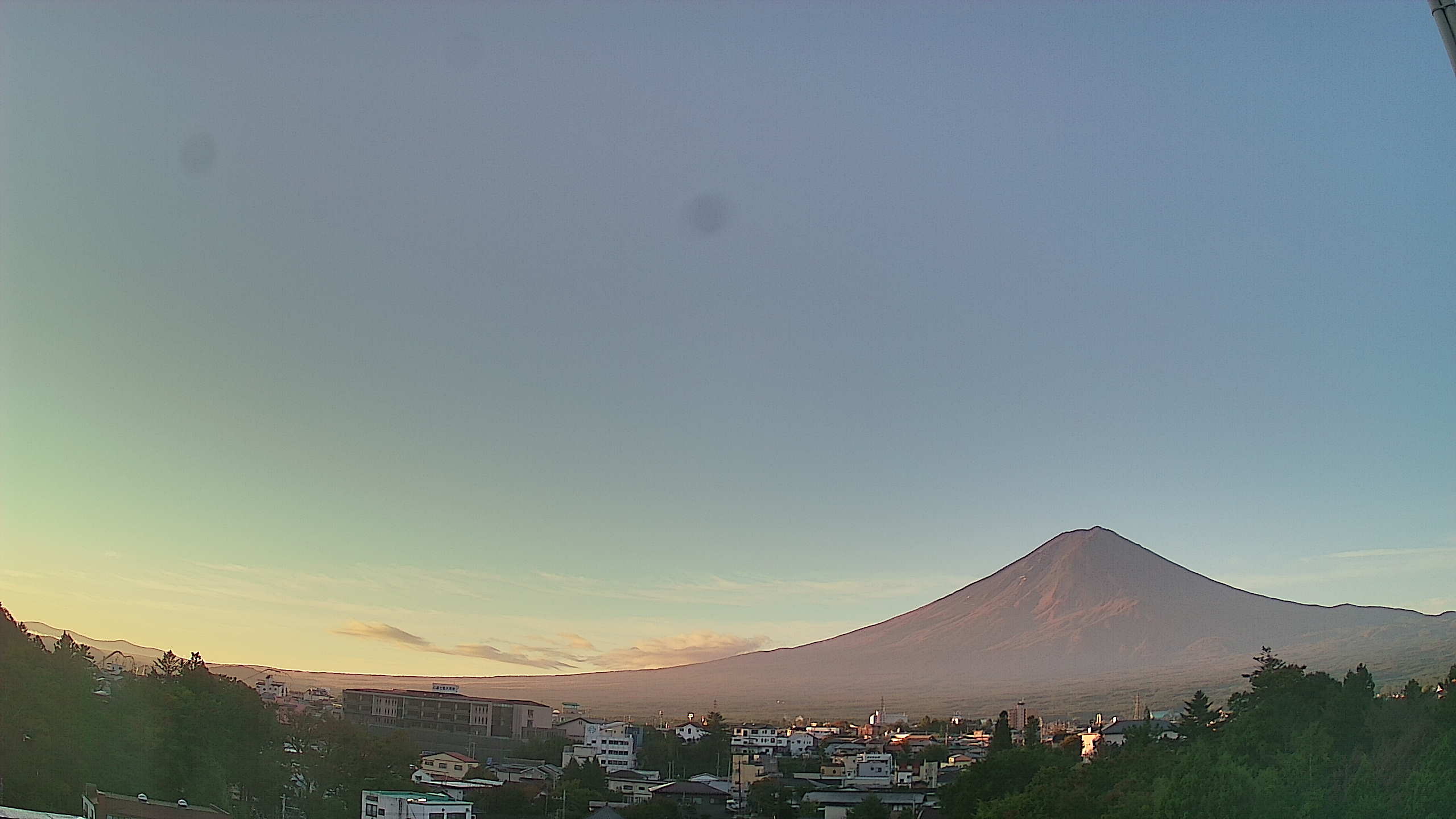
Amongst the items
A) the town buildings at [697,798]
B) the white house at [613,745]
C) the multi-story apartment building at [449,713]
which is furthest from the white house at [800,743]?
the town buildings at [697,798]

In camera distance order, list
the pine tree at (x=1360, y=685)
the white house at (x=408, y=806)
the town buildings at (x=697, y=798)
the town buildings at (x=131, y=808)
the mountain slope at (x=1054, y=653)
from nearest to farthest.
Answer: the town buildings at (x=131, y=808), the white house at (x=408, y=806), the pine tree at (x=1360, y=685), the town buildings at (x=697, y=798), the mountain slope at (x=1054, y=653)

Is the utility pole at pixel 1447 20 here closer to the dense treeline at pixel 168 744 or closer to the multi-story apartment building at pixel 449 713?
the dense treeline at pixel 168 744

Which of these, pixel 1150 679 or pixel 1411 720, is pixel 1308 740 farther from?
pixel 1150 679

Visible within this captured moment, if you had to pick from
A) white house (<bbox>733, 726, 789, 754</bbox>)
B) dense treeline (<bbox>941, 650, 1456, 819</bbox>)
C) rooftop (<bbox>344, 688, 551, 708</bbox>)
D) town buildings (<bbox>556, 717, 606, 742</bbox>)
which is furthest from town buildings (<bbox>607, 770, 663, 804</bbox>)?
rooftop (<bbox>344, 688, 551, 708</bbox>)

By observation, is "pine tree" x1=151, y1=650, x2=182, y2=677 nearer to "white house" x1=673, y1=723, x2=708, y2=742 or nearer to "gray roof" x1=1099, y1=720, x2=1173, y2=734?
"white house" x1=673, y1=723, x2=708, y2=742

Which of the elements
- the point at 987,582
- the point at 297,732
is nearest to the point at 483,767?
the point at 297,732

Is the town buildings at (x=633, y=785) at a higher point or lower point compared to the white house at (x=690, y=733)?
lower
